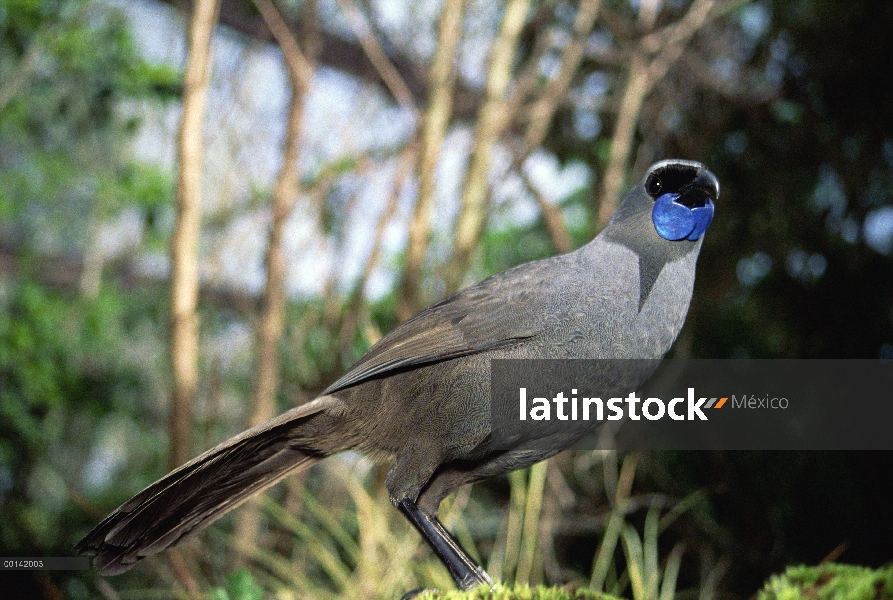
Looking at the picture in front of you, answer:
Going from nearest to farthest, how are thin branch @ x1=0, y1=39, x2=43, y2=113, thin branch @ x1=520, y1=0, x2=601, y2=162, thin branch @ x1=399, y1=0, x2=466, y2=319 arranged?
thin branch @ x1=399, y1=0, x2=466, y2=319 < thin branch @ x1=520, y1=0, x2=601, y2=162 < thin branch @ x1=0, y1=39, x2=43, y2=113

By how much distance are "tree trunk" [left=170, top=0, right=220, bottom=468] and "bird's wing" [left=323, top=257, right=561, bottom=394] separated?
4.08 ft

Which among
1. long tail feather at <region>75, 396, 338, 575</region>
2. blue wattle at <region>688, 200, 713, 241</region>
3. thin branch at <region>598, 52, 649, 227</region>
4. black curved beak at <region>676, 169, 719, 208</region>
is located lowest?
long tail feather at <region>75, 396, 338, 575</region>

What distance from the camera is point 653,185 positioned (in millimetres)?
1655

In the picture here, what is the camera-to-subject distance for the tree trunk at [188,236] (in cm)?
265

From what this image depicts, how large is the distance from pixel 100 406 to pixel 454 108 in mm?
2892

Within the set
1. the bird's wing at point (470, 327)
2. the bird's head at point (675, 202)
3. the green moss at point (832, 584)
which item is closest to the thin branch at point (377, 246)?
the bird's wing at point (470, 327)

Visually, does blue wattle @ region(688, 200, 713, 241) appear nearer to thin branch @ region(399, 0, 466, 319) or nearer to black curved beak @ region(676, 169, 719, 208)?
black curved beak @ region(676, 169, 719, 208)

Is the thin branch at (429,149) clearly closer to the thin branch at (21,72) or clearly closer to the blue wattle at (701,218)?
the blue wattle at (701,218)

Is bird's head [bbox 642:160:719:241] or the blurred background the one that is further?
the blurred background

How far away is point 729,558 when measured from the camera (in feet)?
13.0

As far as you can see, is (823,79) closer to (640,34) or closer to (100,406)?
(640,34)

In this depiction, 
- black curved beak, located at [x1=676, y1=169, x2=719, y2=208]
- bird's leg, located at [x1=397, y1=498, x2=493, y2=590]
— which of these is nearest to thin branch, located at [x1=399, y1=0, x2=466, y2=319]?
bird's leg, located at [x1=397, y1=498, x2=493, y2=590]

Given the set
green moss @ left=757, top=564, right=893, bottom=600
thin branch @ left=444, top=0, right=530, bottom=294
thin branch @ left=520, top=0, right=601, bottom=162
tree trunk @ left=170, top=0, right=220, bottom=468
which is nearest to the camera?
green moss @ left=757, top=564, right=893, bottom=600

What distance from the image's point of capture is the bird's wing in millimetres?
1631
